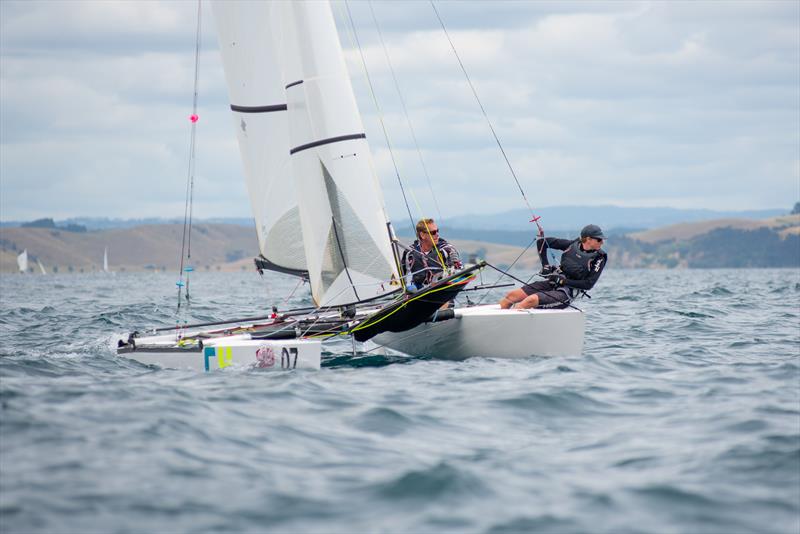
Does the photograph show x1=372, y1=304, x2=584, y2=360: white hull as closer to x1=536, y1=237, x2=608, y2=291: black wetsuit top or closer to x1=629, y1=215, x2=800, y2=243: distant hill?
x1=536, y1=237, x2=608, y2=291: black wetsuit top

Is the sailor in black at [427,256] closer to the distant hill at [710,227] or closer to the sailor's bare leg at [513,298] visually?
the sailor's bare leg at [513,298]

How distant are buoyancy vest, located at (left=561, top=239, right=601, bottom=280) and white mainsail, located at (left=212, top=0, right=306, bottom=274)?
3805 millimetres

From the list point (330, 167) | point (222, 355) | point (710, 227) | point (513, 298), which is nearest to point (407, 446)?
point (222, 355)

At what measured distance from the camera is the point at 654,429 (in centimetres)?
846

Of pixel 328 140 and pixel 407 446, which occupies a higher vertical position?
pixel 328 140

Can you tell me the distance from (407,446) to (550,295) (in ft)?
19.8

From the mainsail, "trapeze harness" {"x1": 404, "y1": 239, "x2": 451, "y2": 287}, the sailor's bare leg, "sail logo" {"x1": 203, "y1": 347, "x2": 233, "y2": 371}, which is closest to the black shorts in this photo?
the sailor's bare leg

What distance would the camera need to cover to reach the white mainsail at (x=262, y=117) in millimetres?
14195

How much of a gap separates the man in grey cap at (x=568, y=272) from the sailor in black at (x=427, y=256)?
101cm

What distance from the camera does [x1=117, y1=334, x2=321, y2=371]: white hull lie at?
1165cm

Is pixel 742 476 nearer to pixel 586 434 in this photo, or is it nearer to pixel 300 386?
pixel 586 434

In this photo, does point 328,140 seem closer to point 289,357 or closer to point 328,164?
point 328,164

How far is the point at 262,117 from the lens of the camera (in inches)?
568

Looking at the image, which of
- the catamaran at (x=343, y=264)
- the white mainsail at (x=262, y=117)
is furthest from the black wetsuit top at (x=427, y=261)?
the white mainsail at (x=262, y=117)
